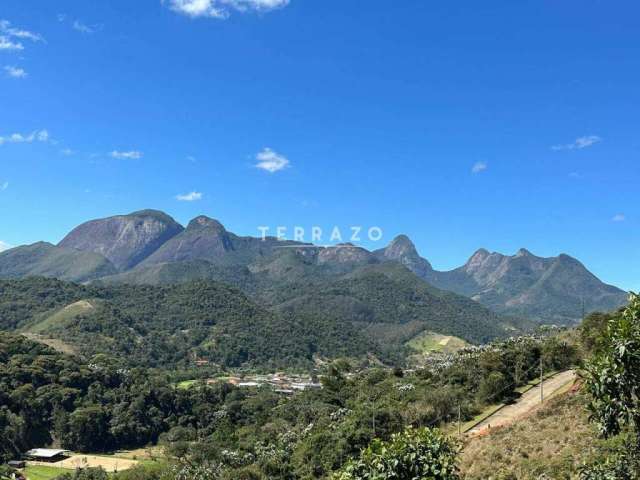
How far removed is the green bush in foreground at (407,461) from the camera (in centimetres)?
851

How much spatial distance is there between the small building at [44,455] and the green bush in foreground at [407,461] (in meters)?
75.1

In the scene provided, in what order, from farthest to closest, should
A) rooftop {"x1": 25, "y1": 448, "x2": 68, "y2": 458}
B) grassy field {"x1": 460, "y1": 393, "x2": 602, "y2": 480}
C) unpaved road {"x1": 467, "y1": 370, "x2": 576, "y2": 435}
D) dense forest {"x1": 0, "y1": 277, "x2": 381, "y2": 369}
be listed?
dense forest {"x1": 0, "y1": 277, "x2": 381, "y2": 369}
rooftop {"x1": 25, "y1": 448, "x2": 68, "y2": 458}
unpaved road {"x1": 467, "y1": 370, "x2": 576, "y2": 435}
grassy field {"x1": 460, "y1": 393, "x2": 602, "y2": 480}

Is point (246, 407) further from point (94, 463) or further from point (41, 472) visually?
point (41, 472)

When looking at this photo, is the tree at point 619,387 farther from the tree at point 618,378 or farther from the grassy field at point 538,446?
the grassy field at point 538,446

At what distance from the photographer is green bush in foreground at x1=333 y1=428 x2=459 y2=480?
8.51 meters

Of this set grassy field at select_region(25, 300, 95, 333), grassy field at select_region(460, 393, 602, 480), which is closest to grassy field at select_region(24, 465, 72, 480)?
grassy field at select_region(460, 393, 602, 480)

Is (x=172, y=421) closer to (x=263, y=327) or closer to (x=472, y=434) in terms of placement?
(x=472, y=434)

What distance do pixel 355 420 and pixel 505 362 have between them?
44.7 ft

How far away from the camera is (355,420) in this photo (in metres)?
38.9

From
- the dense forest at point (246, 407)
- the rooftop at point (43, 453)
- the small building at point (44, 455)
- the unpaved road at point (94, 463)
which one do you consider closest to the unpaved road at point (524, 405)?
the dense forest at point (246, 407)

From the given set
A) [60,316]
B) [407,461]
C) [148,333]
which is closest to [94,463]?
[407,461]

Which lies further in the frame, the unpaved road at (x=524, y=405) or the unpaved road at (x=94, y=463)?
the unpaved road at (x=94, y=463)

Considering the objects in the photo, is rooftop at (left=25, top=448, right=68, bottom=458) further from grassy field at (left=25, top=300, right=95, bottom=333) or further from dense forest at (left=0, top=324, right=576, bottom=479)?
grassy field at (left=25, top=300, right=95, bottom=333)

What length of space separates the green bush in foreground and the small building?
75.1 meters
